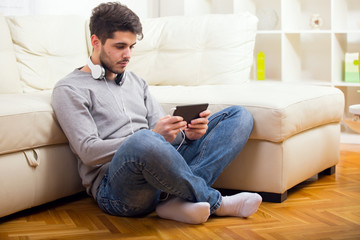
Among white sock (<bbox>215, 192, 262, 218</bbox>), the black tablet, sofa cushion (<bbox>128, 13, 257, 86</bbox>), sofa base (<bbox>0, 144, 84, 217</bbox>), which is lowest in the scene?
white sock (<bbox>215, 192, 262, 218</bbox>)

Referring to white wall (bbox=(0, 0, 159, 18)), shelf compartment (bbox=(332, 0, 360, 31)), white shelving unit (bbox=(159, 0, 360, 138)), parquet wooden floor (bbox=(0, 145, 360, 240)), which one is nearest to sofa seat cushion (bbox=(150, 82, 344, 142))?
parquet wooden floor (bbox=(0, 145, 360, 240))

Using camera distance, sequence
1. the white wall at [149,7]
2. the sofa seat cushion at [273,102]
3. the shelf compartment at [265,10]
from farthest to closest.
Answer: the shelf compartment at [265,10], the white wall at [149,7], the sofa seat cushion at [273,102]

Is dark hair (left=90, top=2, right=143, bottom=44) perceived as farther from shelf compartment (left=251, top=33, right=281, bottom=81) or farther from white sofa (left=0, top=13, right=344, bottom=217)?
shelf compartment (left=251, top=33, right=281, bottom=81)

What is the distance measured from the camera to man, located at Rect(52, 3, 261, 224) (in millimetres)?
2102

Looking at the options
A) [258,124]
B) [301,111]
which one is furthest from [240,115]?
[301,111]

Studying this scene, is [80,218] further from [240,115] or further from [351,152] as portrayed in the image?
[351,152]

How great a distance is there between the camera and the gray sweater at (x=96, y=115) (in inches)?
87.8

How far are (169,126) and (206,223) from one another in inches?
16.8

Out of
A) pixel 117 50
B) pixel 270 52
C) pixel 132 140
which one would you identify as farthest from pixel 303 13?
pixel 132 140

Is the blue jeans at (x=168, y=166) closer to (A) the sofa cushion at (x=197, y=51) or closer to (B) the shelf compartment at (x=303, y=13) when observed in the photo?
(A) the sofa cushion at (x=197, y=51)

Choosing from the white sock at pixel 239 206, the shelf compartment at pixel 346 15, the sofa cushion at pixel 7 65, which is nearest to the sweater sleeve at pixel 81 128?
the white sock at pixel 239 206

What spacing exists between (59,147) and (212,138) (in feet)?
2.21

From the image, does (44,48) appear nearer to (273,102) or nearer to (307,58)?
(273,102)

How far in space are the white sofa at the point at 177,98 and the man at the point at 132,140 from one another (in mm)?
128
